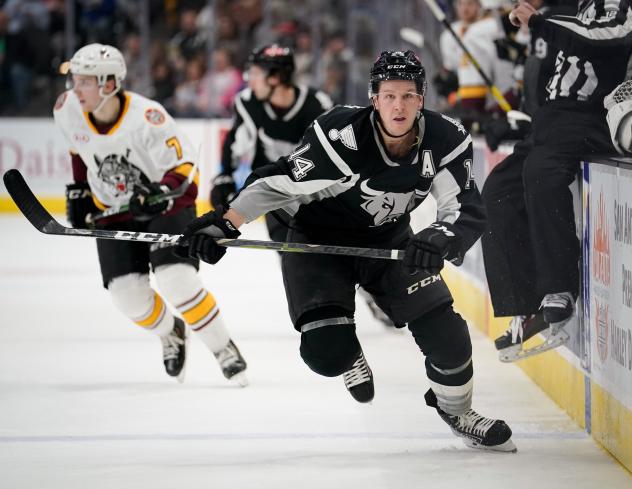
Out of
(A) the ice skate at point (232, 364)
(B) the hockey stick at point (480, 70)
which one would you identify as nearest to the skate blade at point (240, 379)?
(A) the ice skate at point (232, 364)

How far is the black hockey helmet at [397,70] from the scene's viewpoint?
3496 mm

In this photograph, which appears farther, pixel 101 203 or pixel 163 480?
pixel 101 203

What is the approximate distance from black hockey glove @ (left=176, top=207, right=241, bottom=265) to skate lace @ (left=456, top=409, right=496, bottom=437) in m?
0.90

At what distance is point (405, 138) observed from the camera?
3.56 m

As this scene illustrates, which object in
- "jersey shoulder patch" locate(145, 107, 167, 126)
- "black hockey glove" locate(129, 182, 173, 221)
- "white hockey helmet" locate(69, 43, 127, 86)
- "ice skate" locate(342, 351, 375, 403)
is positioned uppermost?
"white hockey helmet" locate(69, 43, 127, 86)

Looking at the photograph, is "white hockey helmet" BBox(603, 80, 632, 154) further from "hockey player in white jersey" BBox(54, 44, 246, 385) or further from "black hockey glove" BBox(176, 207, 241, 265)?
"hockey player in white jersey" BBox(54, 44, 246, 385)

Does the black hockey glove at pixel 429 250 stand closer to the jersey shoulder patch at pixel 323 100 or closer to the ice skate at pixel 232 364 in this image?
the ice skate at pixel 232 364

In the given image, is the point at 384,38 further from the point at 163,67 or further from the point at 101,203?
the point at 101,203

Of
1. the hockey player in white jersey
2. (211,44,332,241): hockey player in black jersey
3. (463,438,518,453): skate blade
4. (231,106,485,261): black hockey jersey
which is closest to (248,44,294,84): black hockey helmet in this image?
(211,44,332,241): hockey player in black jersey

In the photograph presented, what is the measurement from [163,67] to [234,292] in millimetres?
4491

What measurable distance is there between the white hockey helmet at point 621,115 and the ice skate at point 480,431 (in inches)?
35.6

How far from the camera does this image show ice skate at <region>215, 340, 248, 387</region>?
15.9 feet

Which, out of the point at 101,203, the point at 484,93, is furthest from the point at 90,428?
the point at 484,93

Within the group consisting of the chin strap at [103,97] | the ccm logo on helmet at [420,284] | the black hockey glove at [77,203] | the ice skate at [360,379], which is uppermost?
the chin strap at [103,97]
